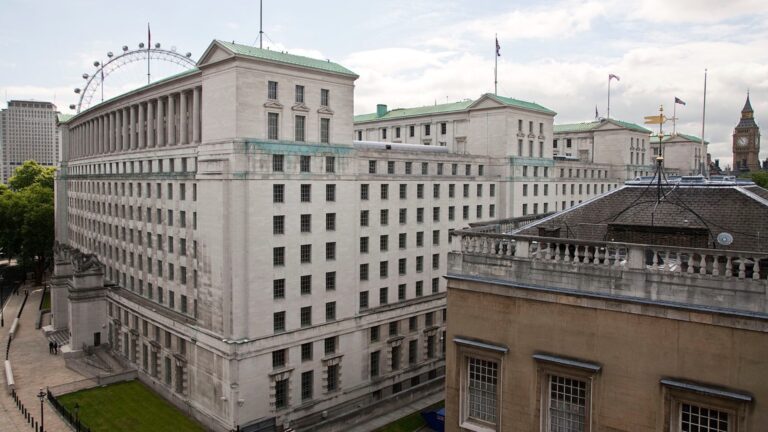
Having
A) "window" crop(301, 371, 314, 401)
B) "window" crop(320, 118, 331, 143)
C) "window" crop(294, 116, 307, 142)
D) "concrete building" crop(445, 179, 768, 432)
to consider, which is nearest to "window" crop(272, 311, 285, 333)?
"window" crop(301, 371, 314, 401)

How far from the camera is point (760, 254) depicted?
51.9ft

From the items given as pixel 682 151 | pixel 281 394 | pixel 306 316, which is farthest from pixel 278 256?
pixel 682 151

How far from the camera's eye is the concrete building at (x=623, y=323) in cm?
1603

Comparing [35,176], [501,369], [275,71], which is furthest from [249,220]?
[35,176]

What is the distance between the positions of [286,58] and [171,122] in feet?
54.5

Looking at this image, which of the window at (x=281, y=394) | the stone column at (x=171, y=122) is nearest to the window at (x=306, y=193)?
the window at (x=281, y=394)

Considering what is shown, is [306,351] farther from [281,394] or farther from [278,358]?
[281,394]

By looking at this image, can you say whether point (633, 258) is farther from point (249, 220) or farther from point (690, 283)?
point (249, 220)

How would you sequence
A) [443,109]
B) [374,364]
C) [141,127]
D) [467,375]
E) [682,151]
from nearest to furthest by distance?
[467,375]
[374,364]
[141,127]
[443,109]
[682,151]

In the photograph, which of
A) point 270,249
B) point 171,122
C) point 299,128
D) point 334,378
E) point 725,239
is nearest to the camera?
point 725,239

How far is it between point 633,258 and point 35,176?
510 feet

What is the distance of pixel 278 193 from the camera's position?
5103 cm

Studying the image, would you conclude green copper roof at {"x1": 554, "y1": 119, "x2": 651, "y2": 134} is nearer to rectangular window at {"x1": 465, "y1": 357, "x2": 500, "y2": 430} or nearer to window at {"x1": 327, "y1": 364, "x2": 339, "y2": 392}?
window at {"x1": 327, "y1": 364, "x2": 339, "y2": 392}

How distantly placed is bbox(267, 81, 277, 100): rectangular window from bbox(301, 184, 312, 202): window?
8193 millimetres
